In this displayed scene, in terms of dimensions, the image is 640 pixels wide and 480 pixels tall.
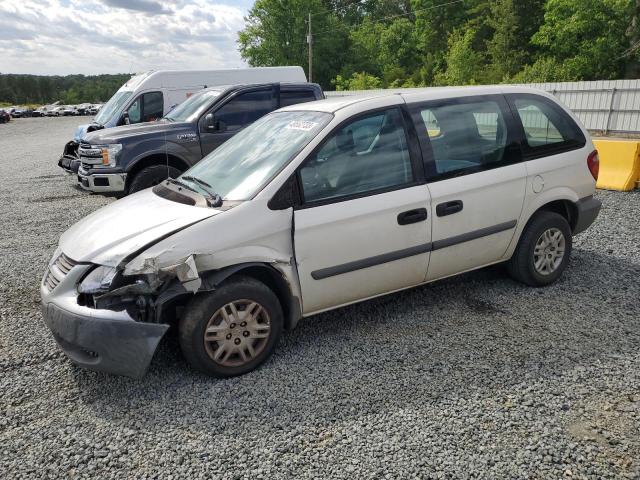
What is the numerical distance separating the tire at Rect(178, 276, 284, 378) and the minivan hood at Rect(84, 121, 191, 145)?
543 cm

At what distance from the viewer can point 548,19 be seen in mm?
37656

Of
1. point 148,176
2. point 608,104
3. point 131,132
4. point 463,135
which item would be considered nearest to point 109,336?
point 463,135

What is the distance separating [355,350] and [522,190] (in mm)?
1953

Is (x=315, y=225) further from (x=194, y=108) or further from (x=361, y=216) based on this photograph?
(x=194, y=108)

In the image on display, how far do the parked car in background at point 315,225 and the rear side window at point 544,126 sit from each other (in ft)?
0.04

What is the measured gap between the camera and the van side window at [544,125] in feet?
14.3

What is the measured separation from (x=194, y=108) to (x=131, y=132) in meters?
1.18

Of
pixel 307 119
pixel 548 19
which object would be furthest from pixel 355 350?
pixel 548 19

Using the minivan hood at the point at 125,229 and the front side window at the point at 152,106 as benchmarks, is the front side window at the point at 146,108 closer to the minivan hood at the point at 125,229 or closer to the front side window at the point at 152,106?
the front side window at the point at 152,106

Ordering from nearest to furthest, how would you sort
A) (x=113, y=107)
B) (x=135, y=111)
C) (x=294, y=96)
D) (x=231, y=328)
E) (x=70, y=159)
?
(x=231, y=328) < (x=294, y=96) < (x=70, y=159) < (x=135, y=111) < (x=113, y=107)

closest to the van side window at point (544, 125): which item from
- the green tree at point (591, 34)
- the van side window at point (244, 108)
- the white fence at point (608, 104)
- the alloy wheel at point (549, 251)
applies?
the alloy wheel at point (549, 251)

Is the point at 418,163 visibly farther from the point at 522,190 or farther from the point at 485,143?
the point at 522,190

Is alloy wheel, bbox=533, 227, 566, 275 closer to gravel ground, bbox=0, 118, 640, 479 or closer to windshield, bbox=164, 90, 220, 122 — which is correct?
gravel ground, bbox=0, 118, 640, 479

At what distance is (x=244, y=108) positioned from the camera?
8.62 metres
